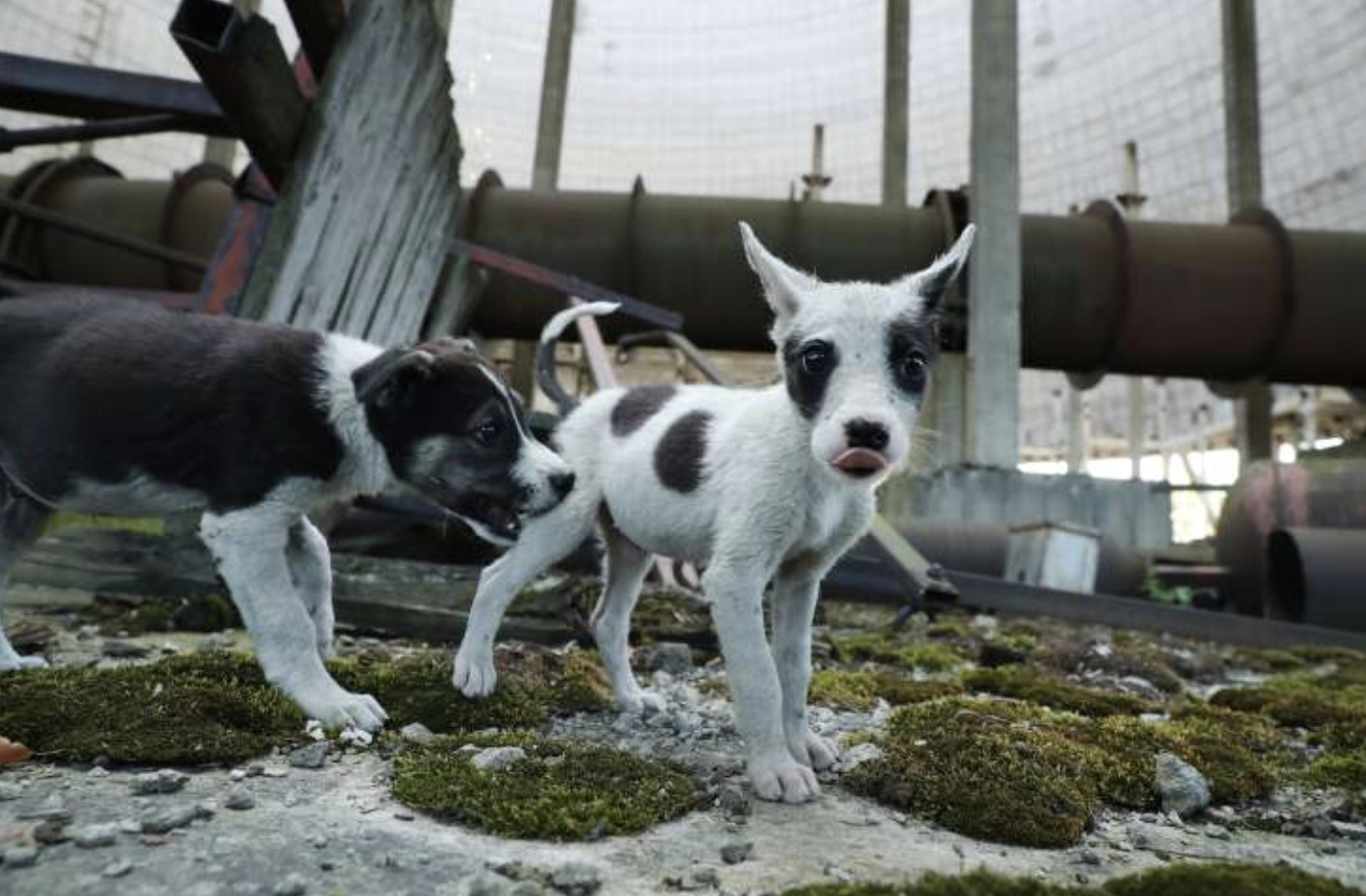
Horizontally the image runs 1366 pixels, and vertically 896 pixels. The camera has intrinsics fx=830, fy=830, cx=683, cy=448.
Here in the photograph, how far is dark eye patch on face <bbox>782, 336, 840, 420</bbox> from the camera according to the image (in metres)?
1.87

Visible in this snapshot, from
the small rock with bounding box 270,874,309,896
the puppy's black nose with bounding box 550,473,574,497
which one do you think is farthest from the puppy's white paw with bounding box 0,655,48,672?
the small rock with bounding box 270,874,309,896

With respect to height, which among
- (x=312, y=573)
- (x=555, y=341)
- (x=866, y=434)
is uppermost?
(x=555, y=341)

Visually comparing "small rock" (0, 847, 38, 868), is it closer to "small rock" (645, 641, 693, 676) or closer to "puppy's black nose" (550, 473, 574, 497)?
"puppy's black nose" (550, 473, 574, 497)

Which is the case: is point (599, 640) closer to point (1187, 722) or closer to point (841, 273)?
point (1187, 722)

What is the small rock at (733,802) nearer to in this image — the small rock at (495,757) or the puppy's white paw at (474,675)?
the small rock at (495,757)

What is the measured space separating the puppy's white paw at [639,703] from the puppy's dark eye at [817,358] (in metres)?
1.27

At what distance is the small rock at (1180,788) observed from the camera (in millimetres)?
1947

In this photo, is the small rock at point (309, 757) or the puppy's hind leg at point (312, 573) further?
the puppy's hind leg at point (312, 573)

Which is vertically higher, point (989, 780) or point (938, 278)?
point (938, 278)

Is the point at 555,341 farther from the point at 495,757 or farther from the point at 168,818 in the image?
the point at 168,818

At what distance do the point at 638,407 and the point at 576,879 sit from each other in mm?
1576

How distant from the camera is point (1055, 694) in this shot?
3.11 meters

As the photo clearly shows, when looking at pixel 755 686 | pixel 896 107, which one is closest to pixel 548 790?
pixel 755 686

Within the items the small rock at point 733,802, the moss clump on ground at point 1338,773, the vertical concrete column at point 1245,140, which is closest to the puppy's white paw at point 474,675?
the small rock at point 733,802
